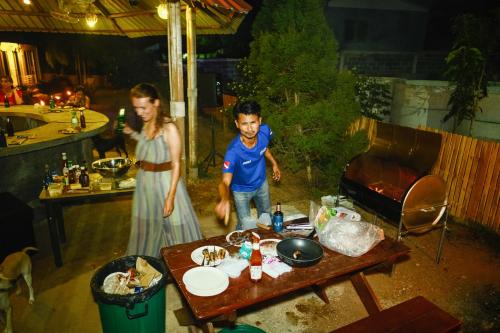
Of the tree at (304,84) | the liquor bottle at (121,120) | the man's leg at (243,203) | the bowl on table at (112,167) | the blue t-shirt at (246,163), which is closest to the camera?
the blue t-shirt at (246,163)

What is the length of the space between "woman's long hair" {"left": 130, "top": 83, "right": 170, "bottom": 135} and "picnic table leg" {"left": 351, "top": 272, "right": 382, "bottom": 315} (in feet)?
9.07

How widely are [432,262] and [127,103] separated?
16.4 meters

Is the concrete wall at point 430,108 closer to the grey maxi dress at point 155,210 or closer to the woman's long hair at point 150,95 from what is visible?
the grey maxi dress at point 155,210

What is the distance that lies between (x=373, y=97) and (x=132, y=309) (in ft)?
28.4

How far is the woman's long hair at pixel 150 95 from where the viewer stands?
373 centimetres

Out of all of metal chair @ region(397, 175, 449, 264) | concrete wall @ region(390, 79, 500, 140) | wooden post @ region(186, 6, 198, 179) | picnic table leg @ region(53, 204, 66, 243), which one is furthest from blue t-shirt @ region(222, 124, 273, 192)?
concrete wall @ region(390, 79, 500, 140)

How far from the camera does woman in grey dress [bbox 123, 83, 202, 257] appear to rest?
387 cm

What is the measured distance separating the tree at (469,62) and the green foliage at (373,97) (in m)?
1.79

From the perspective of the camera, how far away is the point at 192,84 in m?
7.87

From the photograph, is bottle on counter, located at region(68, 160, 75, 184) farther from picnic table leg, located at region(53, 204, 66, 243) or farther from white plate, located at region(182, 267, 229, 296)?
white plate, located at region(182, 267, 229, 296)

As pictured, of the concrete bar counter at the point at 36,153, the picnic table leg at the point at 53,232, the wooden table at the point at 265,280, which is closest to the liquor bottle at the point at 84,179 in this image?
the picnic table leg at the point at 53,232

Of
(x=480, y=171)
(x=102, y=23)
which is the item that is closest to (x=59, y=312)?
(x=480, y=171)

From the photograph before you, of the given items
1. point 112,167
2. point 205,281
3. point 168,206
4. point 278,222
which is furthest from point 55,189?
point 278,222

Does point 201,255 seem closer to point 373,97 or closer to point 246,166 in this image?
point 246,166
